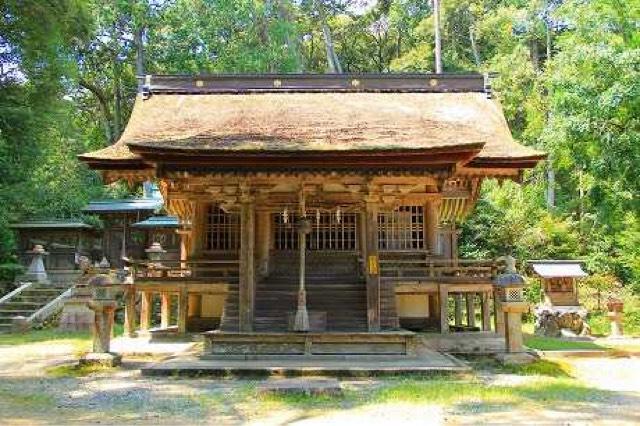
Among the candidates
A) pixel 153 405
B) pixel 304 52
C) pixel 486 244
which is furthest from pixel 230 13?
pixel 153 405

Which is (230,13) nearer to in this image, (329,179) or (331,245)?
(331,245)

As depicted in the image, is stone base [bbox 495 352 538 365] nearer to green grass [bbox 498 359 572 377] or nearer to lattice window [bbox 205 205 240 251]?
green grass [bbox 498 359 572 377]

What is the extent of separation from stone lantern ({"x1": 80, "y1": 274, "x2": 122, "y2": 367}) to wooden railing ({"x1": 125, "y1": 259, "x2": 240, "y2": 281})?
10.2 feet

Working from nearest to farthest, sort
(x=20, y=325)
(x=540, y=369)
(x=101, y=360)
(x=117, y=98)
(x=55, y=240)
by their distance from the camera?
(x=540, y=369) < (x=101, y=360) < (x=20, y=325) < (x=55, y=240) < (x=117, y=98)

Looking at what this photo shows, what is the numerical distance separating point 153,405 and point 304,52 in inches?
1423

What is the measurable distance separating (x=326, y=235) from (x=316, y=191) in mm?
3371

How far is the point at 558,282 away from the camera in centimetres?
1900

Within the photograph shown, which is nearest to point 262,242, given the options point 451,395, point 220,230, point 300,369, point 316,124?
point 220,230

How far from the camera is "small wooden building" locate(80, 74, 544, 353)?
1291 cm

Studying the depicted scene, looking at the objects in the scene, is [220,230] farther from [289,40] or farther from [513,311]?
[289,40]

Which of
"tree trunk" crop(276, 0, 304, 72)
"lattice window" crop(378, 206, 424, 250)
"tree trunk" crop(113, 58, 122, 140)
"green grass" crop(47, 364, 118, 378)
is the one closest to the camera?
"green grass" crop(47, 364, 118, 378)

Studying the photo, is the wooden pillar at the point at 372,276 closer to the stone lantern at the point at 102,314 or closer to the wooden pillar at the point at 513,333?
the wooden pillar at the point at 513,333

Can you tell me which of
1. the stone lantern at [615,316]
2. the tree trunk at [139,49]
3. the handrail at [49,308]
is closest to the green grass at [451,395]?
the stone lantern at [615,316]

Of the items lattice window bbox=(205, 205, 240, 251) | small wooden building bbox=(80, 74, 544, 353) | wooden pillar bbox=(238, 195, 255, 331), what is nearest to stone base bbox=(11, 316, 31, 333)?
small wooden building bbox=(80, 74, 544, 353)
